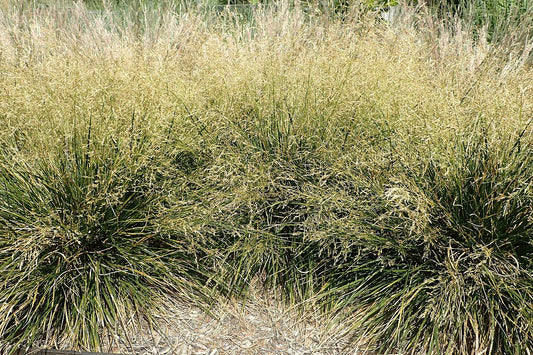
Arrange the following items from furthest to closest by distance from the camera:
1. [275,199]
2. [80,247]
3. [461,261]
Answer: [275,199] → [80,247] → [461,261]

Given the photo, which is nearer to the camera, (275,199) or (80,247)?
(80,247)

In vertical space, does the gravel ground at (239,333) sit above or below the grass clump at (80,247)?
below

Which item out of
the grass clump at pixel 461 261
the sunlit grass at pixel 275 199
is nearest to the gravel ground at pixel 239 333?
the sunlit grass at pixel 275 199

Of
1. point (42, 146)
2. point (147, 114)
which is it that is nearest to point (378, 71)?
point (147, 114)

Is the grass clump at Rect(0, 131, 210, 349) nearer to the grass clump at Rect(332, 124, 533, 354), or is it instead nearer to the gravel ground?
the gravel ground

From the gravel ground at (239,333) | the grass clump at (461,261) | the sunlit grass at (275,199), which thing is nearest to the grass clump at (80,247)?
the sunlit grass at (275,199)

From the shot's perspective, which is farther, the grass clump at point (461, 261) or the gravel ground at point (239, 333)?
the gravel ground at point (239, 333)

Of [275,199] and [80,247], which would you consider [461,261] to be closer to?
[275,199]

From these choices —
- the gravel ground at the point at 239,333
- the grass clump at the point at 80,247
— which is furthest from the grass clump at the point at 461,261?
the grass clump at the point at 80,247

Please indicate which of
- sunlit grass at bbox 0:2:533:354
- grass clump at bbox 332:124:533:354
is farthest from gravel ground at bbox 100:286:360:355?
grass clump at bbox 332:124:533:354

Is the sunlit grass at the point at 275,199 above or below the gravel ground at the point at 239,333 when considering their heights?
above


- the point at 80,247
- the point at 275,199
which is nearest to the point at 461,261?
the point at 275,199

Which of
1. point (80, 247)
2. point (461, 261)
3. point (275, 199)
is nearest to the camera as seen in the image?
point (461, 261)

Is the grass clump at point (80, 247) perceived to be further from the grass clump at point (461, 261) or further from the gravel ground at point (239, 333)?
the grass clump at point (461, 261)
